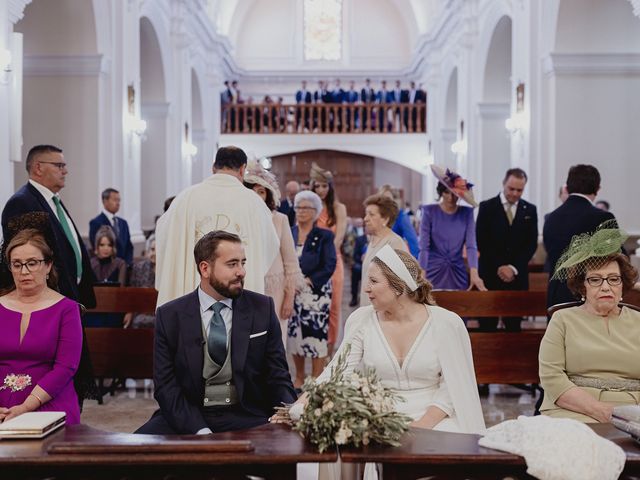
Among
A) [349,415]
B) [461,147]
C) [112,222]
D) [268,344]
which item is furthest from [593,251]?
[461,147]

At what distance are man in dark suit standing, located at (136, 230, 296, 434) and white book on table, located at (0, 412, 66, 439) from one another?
72cm

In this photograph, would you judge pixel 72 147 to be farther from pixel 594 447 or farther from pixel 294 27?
pixel 294 27

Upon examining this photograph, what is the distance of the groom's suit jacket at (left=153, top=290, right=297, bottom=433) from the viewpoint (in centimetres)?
325

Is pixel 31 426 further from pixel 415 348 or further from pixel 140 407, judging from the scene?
pixel 140 407

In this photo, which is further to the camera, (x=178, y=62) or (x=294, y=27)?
(x=294, y=27)

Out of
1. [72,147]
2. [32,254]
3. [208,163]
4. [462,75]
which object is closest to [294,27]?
[208,163]

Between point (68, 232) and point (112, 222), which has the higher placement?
point (112, 222)

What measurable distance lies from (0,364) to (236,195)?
64.7 inches

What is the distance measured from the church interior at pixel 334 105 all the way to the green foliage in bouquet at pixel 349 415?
692 millimetres

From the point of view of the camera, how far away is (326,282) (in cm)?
629

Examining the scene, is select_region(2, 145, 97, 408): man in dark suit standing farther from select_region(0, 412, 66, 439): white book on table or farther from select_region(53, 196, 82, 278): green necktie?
select_region(0, 412, 66, 439): white book on table

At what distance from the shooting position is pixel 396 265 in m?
3.37

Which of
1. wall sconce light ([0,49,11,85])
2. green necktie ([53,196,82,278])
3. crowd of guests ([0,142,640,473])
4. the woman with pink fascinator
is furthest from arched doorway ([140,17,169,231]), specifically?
crowd of guests ([0,142,640,473])

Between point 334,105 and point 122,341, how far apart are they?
1663 centimetres
